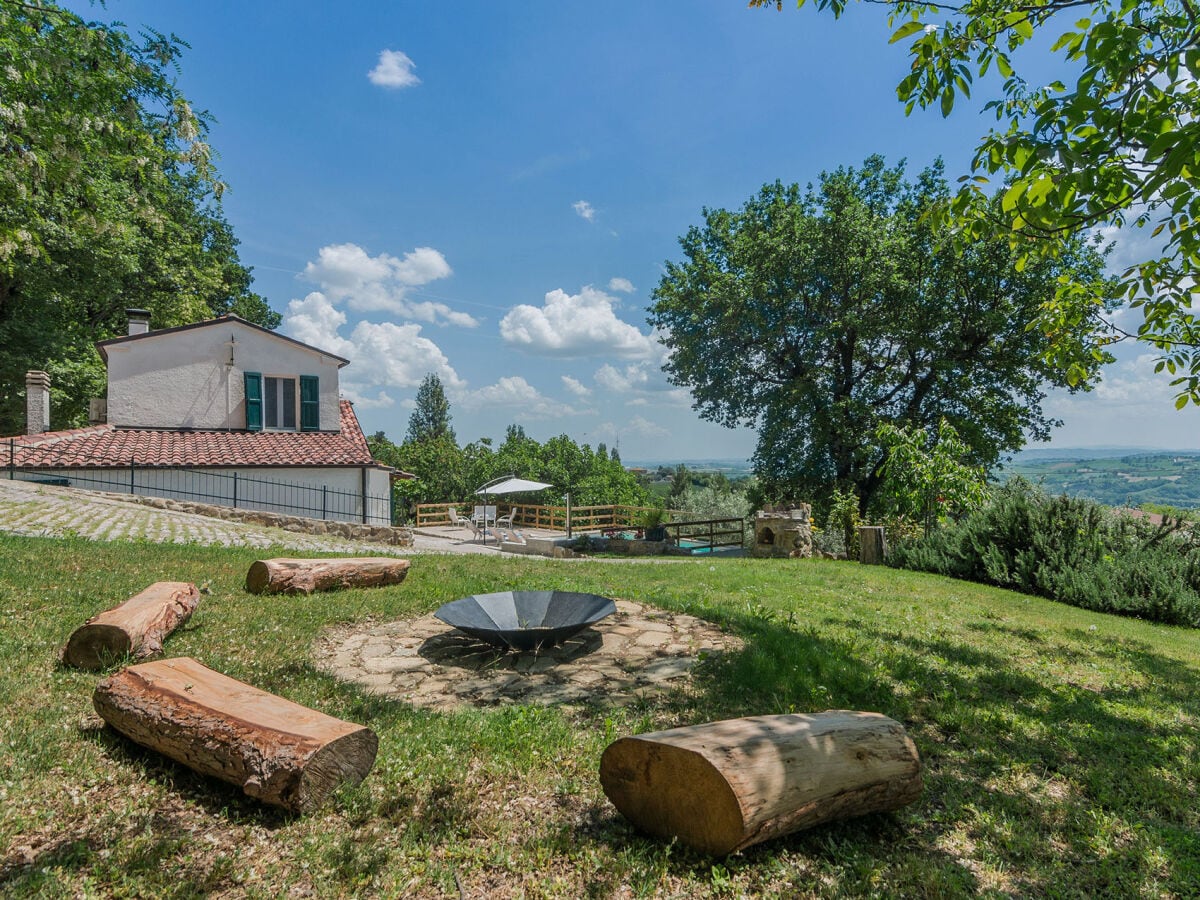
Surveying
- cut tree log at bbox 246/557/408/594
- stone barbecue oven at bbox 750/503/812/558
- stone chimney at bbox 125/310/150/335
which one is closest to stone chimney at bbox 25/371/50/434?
stone chimney at bbox 125/310/150/335

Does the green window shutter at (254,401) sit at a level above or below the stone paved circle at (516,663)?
above

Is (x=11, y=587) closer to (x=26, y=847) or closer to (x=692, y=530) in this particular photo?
(x=26, y=847)

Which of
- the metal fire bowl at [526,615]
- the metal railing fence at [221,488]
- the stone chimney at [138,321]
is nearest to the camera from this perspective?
the metal fire bowl at [526,615]

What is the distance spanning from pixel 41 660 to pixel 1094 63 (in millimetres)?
7226

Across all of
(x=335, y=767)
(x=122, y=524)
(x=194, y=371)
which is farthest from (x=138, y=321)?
(x=335, y=767)

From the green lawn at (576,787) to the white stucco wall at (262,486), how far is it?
10.3m

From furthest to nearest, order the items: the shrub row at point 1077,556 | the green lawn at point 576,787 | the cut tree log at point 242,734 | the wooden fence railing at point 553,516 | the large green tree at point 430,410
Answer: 1. the large green tree at point 430,410
2. the wooden fence railing at point 553,516
3. the shrub row at point 1077,556
4. the cut tree log at point 242,734
5. the green lawn at point 576,787

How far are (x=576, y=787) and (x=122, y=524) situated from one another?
1113 centimetres

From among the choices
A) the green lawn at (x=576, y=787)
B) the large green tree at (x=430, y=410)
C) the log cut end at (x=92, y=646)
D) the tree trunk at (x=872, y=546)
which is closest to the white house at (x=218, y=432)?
the green lawn at (x=576, y=787)

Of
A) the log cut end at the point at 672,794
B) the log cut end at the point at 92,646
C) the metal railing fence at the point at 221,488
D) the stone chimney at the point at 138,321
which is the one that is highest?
the stone chimney at the point at 138,321

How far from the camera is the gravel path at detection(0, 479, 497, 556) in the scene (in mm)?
9180

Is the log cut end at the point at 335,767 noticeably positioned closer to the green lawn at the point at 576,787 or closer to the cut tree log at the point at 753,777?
the green lawn at the point at 576,787

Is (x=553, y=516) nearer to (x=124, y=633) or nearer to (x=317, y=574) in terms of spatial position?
(x=317, y=574)

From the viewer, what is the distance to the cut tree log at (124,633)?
3867 millimetres
